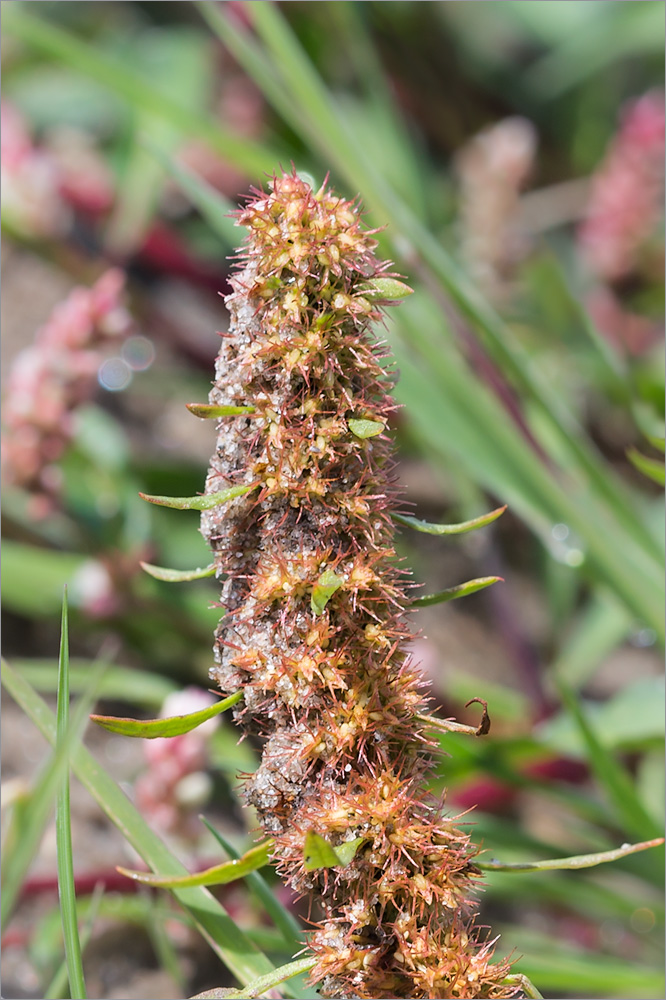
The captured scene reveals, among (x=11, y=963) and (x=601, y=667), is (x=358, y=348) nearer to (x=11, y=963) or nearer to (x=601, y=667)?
(x=11, y=963)

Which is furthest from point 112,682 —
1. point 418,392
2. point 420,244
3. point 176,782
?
point 420,244

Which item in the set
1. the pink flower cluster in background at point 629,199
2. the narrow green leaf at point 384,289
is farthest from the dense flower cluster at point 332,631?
the pink flower cluster in background at point 629,199

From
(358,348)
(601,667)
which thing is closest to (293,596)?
(358,348)

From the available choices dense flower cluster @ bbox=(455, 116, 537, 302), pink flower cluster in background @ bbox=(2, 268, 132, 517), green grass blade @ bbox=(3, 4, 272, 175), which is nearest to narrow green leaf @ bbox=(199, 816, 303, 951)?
pink flower cluster in background @ bbox=(2, 268, 132, 517)

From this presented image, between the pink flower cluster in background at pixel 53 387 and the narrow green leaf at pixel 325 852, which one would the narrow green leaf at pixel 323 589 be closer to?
the narrow green leaf at pixel 325 852

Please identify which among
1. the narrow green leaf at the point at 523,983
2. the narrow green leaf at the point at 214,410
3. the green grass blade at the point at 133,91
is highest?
the green grass blade at the point at 133,91

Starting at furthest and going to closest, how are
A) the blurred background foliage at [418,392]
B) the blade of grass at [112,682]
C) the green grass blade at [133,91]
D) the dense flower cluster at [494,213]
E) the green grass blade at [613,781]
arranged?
the dense flower cluster at [494,213] → the green grass blade at [133,91] → the blade of grass at [112,682] → the blurred background foliage at [418,392] → the green grass blade at [613,781]

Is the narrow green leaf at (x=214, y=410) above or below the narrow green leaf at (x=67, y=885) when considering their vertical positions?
above
